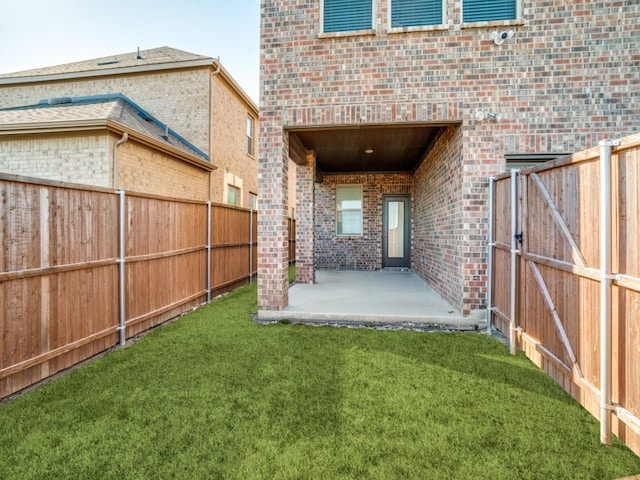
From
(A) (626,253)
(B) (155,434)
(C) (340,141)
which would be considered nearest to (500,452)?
(A) (626,253)

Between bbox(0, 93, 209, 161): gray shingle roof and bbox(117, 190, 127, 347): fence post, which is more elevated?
bbox(0, 93, 209, 161): gray shingle roof

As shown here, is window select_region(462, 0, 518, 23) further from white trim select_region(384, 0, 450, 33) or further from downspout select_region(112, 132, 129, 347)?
downspout select_region(112, 132, 129, 347)

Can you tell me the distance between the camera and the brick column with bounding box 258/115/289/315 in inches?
217

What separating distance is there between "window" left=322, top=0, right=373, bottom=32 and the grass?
4.85m

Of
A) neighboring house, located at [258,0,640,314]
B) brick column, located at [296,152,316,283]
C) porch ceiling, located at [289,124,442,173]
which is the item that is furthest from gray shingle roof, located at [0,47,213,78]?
neighboring house, located at [258,0,640,314]

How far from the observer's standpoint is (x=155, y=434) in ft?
8.00

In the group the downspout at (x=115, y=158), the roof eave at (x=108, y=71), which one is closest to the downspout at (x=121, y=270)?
the downspout at (x=115, y=158)

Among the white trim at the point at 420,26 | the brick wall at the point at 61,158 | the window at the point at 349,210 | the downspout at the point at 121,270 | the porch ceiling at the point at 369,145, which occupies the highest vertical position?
the white trim at the point at 420,26

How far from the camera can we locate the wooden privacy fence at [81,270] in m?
3.01

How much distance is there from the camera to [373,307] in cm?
583

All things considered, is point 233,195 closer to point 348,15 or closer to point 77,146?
point 77,146

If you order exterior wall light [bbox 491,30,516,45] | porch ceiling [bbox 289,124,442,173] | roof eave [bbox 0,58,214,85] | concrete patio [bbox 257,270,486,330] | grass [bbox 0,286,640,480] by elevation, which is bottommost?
grass [bbox 0,286,640,480]

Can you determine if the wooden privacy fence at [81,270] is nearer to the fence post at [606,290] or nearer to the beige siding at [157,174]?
the beige siding at [157,174]

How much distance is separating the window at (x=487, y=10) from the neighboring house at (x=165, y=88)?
26.5 feet
